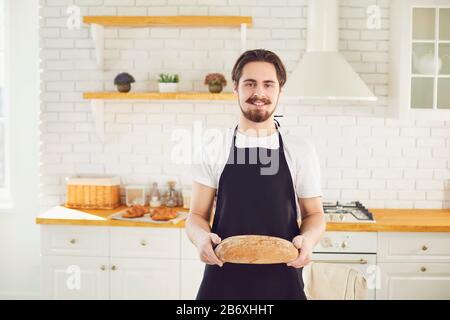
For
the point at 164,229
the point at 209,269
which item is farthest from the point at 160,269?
the point at 209,269

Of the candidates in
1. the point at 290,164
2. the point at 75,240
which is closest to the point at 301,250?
the point at 290,164

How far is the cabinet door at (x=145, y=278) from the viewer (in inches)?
147

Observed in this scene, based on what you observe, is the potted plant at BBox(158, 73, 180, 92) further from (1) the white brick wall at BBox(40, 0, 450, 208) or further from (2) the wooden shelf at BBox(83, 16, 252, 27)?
(2) the wooden shelf at BBox(83, 16, 252, 27)

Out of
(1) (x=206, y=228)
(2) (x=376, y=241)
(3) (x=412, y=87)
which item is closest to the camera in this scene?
(1) (x=206, y=228)

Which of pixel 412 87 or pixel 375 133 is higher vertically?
pixel 412 87

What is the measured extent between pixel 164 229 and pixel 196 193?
1717 millimetres

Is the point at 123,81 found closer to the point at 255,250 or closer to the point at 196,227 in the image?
the point at 196,227

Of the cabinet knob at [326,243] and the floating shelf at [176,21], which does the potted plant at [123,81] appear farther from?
the cabinet knob at [326,243]

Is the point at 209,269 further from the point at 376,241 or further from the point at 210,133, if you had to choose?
the point at 210,133

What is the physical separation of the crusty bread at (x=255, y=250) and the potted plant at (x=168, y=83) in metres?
2.34

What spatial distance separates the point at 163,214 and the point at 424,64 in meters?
1.96

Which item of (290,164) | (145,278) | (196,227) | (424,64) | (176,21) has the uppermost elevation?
(176,21)

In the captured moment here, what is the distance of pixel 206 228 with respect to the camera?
6.47 ft

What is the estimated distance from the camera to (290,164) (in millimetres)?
2055
